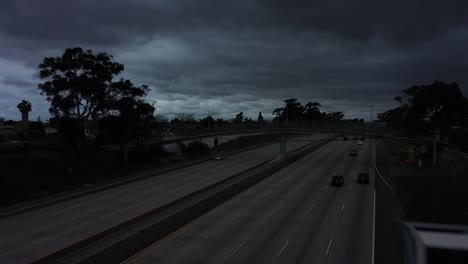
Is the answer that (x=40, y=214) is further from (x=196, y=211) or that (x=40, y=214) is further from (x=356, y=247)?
(x=356, y=247)

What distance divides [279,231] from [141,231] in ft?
32.0

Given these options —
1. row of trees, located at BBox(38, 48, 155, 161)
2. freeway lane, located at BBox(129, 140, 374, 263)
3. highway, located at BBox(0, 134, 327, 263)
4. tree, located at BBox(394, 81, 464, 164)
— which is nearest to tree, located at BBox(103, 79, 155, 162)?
row of trees, located at BBox(38, 48, 155, 161)

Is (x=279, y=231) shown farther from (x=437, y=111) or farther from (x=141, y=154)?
(x=437, y=111)

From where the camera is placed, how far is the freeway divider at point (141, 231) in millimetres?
19453

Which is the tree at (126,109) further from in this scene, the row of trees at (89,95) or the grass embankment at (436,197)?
the grass embankment at (436,197)

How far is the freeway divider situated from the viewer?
19453mm

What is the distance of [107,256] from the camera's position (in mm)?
19359

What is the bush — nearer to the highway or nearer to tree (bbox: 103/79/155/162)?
tree (bbox: 103/79/155/162)

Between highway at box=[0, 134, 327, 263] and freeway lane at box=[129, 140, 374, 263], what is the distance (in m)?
6.60

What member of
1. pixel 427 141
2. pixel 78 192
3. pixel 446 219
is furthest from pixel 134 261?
pixel 427 141

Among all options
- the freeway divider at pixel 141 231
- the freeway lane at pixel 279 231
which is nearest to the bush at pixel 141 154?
the freeway divider at pixel 141 231

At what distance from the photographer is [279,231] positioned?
24.1 m

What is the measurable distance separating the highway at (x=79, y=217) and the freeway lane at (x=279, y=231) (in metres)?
6.60

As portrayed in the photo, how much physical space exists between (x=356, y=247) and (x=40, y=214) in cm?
2641
